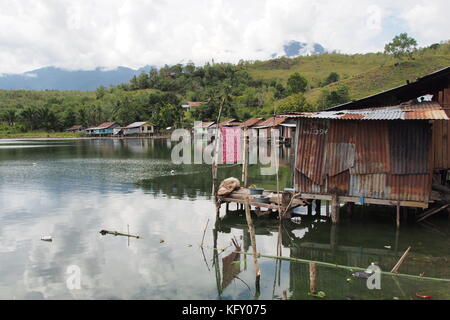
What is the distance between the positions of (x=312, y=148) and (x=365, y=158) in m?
1.95

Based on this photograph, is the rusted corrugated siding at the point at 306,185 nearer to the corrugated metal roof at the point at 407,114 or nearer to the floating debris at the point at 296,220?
the floating debris at the point at 296,220

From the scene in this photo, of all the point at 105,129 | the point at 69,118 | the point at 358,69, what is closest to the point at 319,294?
the point at 105,129

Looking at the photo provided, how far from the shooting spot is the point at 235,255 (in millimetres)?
12328

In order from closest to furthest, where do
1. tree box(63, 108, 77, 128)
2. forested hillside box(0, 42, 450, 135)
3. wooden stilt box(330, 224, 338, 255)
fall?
1. wooden stilt box(330, 224, 338, 255)
2. forested hillside box(0, 42, 450, 135)
3. tree box(63, 108, 77, 128)

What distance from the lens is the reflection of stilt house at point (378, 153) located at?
1327cm

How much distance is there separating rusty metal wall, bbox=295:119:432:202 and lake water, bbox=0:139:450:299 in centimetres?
173

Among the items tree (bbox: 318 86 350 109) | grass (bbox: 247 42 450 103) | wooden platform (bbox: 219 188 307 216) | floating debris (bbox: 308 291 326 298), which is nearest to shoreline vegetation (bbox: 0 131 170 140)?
tree (bbox: 318 86 350 109)

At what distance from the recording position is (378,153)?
538 inches

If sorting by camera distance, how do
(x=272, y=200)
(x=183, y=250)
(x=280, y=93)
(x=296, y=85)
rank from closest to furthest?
(x=183, y=250), (x=272, y=200), (x=296, y=85), (x=280, y=93)

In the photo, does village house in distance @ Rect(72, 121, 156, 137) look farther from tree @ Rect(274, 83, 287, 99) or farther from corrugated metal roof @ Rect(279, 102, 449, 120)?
corrugated metal roof @ Rect(279, 102, 449, 120)

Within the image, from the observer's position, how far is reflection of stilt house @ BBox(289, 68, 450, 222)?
1327 cm

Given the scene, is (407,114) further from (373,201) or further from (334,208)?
(334,208)
